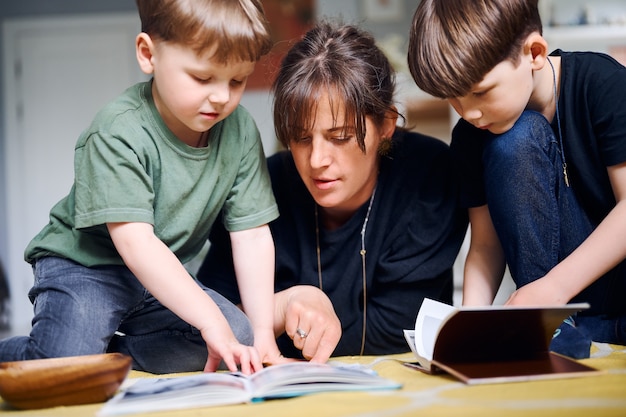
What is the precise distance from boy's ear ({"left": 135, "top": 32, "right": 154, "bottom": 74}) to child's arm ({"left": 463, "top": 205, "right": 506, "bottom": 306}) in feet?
2.26

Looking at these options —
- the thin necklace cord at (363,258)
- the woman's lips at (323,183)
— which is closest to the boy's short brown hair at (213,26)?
the woman's lips at (323,183)

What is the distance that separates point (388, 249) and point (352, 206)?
128 millimetres

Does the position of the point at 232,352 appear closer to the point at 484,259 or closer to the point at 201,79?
the point at 201,79

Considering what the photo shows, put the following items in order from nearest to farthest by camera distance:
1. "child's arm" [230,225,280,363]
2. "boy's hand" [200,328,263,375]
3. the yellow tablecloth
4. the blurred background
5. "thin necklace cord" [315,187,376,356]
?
the yellow tablecloth, "boy's hand" [200,328,263,375], "child's arm" [230,225,280,363], "thin necklace cord" [315,187,376,356], the blurred background

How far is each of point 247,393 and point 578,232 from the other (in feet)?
2.43

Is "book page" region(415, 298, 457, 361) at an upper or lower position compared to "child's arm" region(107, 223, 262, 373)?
lower

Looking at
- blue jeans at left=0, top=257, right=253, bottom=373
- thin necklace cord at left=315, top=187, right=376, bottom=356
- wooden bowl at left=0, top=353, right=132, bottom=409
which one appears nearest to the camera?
wooden bowl at left=0, top=353, right=132, bottom=409

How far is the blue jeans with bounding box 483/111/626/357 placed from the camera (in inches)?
47.0

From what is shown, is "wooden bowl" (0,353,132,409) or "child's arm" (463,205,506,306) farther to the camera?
"child's arm" (463,205,506,306)

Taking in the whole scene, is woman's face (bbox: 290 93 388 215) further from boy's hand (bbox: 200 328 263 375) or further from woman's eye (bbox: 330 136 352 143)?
boy's hand (bbox: 200 328 263 375)

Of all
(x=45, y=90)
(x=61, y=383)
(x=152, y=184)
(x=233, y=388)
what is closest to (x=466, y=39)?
(x=152, y=184)

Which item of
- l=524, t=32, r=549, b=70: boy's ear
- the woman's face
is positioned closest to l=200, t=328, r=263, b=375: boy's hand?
the woman's face

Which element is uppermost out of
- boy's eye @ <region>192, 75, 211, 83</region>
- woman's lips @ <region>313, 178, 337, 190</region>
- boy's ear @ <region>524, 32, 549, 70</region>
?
boy's ear @ <region>524, 32, 549, 70</region>

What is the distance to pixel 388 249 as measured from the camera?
1425 millimetres
